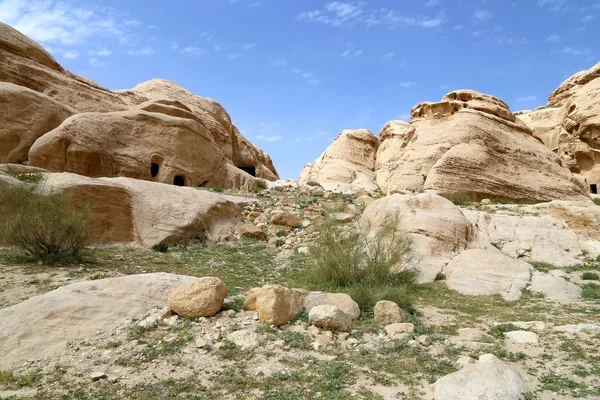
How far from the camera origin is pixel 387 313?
7.61m

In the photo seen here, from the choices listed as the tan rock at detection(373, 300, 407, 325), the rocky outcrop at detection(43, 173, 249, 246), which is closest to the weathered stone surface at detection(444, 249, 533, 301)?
the tan rock at detection(373, 300, 407, 325)

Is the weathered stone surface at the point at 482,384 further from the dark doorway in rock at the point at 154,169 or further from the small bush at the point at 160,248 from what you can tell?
the dark doorway in rock at the point at 154,169

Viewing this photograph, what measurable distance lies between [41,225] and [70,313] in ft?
13.9

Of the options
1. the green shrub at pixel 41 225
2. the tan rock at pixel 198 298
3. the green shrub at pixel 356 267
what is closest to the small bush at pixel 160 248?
the green shrub at pixel 41 225

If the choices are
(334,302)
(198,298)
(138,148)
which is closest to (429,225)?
(334,302)

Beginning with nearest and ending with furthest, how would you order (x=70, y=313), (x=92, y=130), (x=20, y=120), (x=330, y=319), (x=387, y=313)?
(x=70, y=313) < (x=330, y=319) < (x=387, y=313) < (x=92, y=130) < (x=20, y=120)

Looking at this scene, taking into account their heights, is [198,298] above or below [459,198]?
below

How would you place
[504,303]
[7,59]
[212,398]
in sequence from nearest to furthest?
[212,398] → [504,303] → [7,59]

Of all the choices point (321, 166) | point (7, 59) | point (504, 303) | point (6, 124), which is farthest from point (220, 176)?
point (504, 303)

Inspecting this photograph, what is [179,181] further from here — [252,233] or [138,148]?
[252,233]

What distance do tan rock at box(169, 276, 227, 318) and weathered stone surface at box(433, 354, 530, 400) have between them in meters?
3.69

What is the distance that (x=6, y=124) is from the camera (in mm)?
18703

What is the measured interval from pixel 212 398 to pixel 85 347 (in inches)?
93.0

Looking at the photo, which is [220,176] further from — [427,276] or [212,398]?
[212,398]
